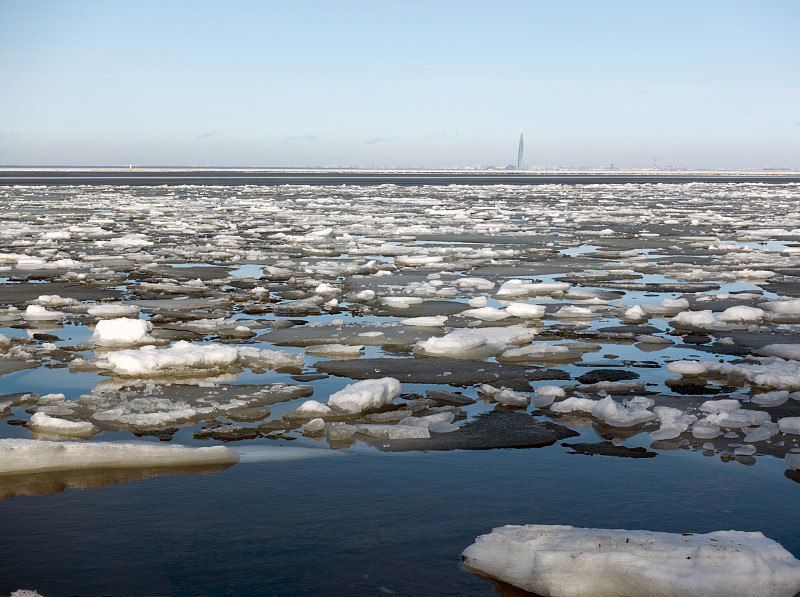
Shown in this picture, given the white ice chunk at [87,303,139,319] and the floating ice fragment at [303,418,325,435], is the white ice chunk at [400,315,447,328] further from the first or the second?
the floating ice fragment at [303,418,325,435]

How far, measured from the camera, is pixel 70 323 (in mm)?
6824

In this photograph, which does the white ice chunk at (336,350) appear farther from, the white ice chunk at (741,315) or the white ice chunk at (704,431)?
the white ice chunk at (741,315)

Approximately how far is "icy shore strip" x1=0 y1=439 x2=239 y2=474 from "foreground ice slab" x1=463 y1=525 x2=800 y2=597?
1330 millimetres

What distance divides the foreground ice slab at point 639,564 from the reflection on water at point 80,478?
4.28 feet

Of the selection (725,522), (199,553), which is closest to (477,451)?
(725,522)

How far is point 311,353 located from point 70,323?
2.23 m

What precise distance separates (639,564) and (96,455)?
6.93ft

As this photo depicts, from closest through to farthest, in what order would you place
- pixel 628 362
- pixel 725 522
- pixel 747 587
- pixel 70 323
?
pixel 747 587 < pixel 725 522 < pixel 628 362 < pixel 70 323

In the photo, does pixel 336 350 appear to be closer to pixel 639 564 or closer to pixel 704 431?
pixel 704 431

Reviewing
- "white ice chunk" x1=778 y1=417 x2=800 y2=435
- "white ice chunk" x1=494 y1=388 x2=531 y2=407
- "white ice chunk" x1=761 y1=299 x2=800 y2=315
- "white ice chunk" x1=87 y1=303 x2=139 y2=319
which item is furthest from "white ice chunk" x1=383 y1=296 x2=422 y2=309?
"white ice chunk" x1=778 y1=417 x2=800 y2=435

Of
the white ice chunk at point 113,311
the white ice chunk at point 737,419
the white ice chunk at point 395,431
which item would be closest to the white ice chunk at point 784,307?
the white ice chunk at point 737,419

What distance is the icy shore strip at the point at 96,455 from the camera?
3.40m

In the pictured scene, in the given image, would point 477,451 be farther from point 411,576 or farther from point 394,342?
point 394,342

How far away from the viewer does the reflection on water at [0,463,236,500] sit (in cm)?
323
